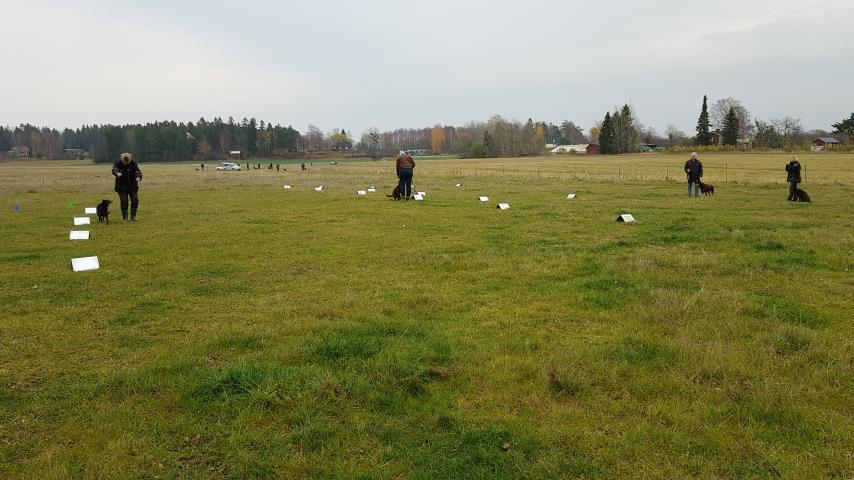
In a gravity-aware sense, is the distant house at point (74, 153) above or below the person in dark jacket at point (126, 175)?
above

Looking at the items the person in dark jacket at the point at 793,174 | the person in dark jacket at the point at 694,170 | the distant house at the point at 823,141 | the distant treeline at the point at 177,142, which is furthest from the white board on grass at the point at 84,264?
the distant treeline at the point at 177,142

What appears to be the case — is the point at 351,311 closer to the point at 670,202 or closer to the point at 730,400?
the point at 730,400

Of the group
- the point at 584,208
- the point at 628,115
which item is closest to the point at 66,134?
the point at 628,115

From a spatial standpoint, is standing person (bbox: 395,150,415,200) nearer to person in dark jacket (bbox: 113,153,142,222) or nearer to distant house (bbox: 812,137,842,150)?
person in dark jacket (bbox: 113,153,142,222)

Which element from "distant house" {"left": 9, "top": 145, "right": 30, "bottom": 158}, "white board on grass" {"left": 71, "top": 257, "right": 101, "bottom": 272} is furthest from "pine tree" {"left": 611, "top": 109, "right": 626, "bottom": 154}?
"distant house" {"left": 9, "top": 145, "right": 30, "bottom": 158}

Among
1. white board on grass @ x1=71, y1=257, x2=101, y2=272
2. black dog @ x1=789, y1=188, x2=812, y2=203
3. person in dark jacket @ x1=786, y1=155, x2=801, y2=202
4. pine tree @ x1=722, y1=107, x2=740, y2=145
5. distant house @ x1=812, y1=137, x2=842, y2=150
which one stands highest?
pine tree @ x1=722, y1=107, x2=740, y2=145

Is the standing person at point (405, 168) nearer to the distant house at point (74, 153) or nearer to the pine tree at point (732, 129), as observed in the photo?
the pine tree at point (732, 129)

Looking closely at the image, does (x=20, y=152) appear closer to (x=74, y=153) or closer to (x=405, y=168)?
(x=74, y=153)

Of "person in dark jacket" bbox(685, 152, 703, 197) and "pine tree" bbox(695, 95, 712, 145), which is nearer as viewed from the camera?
"person in dark jacket" bbox(685, 152, 703, 197)

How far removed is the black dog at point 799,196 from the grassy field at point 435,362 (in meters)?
10.4

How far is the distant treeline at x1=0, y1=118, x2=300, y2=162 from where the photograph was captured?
13838 centimetres

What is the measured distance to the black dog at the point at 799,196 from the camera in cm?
2019

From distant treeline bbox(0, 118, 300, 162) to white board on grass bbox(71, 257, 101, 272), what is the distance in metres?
140

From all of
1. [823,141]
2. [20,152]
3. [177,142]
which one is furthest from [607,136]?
[20,152]
